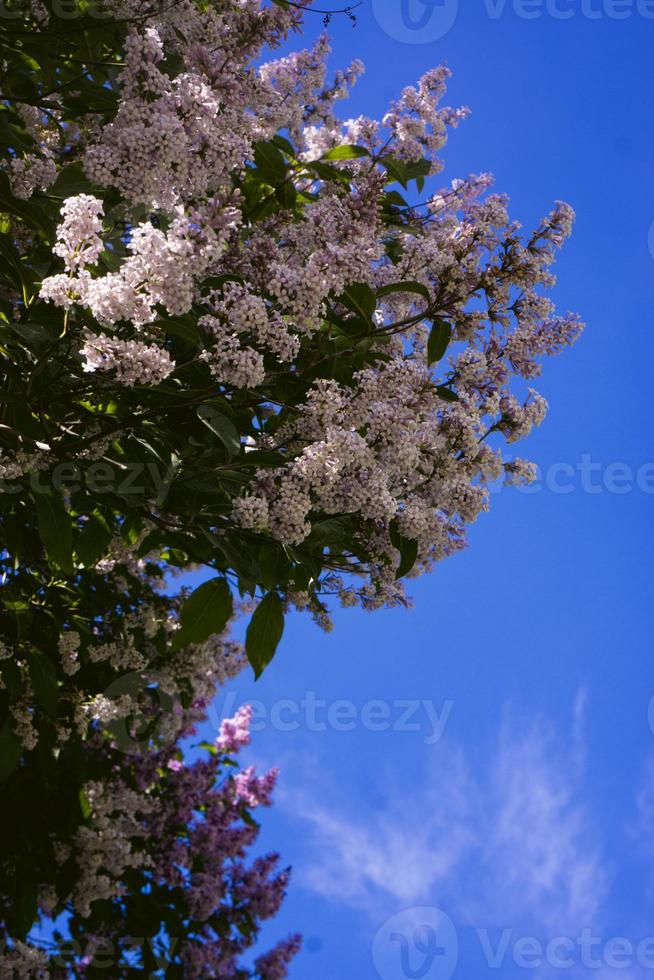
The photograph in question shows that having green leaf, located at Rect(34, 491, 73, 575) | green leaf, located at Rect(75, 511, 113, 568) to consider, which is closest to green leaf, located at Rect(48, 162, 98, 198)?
green leaf, located at Rect(34, 491, 73, 575)

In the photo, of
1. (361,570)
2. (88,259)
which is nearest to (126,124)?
(88,259)

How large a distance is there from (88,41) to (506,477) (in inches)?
106

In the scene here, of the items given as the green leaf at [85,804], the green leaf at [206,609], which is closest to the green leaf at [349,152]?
the green leaf at [206,609]

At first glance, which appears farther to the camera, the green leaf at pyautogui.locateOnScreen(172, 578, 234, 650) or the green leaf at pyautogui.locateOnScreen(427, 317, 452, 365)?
the green leaf at pyautogui.locateOnScreen(427, 317, 452, 365)

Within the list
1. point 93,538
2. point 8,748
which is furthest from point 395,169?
point 8,748

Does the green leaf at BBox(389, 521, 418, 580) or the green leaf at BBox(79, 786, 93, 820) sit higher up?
the green leaf at BBox(389, 521, 418, 580)

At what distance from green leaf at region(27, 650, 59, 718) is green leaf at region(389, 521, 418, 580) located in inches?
81.6

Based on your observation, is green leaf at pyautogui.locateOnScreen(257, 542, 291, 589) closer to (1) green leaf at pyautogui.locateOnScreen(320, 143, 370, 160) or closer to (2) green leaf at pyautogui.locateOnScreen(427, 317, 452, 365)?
(2) green leaf at pyautogui.locateOnScreen(427, 317, 452, 365)

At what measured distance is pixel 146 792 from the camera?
7512 mm

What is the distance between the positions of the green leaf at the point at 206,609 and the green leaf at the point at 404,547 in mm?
682

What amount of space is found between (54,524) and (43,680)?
1.50 m

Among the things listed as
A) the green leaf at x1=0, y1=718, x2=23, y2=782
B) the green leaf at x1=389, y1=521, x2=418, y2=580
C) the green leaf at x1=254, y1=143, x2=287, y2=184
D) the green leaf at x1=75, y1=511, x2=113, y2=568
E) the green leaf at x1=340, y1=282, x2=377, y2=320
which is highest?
the green leaf at x1=254, y1=143, x2=287, y2=184

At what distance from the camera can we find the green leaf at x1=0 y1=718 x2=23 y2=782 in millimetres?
4975

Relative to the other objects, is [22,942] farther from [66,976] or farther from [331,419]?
[331,419]
